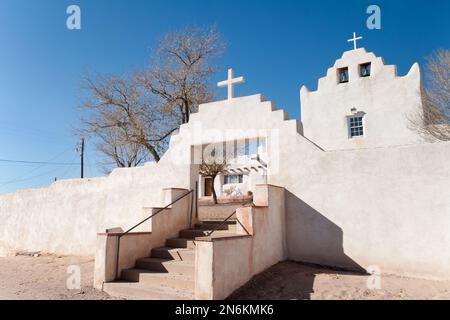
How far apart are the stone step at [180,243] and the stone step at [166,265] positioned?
28.3 inches

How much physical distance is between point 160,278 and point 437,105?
13807 mm

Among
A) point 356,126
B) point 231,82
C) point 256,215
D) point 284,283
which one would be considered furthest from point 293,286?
point 356,126

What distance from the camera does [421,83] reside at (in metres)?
15.8

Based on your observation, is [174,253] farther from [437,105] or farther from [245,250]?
[437,105]

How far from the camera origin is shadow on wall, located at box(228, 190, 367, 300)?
7.15 metres

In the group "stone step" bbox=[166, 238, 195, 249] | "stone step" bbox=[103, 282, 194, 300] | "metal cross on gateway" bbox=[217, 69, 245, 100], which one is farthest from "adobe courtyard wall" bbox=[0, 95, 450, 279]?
"stone step" bbox=[103, 282, 194, 300]

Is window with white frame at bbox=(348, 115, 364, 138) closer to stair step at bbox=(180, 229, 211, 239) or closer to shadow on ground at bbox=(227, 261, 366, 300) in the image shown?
shadow on ground at bbox=(227, 261, 366, 300)

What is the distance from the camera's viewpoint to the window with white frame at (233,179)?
93.2ft

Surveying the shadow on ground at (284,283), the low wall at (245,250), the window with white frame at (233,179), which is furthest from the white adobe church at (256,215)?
the window with white frame at (233,179)

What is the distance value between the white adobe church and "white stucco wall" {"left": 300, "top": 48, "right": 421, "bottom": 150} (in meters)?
8.83

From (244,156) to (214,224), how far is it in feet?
59.6

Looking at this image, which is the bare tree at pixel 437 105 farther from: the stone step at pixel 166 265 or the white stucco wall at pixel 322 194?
the stone step at pixel 166 265
